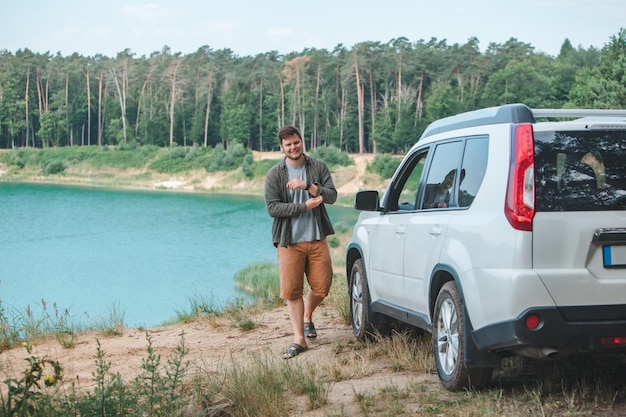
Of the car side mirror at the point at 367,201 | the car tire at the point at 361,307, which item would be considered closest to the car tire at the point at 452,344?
the car side mirror at the point at 367,201

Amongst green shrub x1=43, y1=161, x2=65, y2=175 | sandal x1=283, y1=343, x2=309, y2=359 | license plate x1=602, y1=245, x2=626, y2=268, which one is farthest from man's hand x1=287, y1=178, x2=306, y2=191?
green shrub x1=43, y1=161, x2=65, y2=175

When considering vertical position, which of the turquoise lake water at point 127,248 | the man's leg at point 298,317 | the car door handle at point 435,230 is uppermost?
the car door handle at point 435,230

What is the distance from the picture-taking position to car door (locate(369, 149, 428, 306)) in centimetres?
688

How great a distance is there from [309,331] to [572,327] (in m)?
4.33

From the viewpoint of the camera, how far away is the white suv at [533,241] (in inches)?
192

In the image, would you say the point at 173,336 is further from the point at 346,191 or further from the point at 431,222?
the point at 346,191

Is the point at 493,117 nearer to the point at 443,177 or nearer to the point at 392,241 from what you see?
the point at 443,177

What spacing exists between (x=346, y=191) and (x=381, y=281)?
78140 millimetres

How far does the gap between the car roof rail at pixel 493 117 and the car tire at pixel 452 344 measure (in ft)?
3.59

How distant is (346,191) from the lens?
8550 centimetres

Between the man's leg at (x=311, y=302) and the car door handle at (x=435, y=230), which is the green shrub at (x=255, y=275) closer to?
the man's leg at (x=311, y=302)

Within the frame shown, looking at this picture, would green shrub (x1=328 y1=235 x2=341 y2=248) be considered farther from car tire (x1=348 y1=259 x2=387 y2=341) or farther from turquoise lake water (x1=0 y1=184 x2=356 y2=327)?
car tire (x1=348 y1=259 x2=387 y2=341)

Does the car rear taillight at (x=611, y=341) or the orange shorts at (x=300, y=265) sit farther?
the orange shorts at (x=300, y=265)

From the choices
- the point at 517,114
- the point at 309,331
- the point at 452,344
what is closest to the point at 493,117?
the point at 517,114
